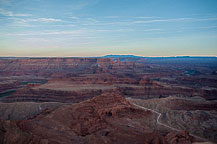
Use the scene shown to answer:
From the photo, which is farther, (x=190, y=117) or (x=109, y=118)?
(x=190, y=117)

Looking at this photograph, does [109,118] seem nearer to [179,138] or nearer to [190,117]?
[179,138]

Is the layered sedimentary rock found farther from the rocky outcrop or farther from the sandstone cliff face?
the rocky outcrop

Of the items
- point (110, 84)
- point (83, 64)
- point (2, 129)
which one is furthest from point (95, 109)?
point (83, 64)

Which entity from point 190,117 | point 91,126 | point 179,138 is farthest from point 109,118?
point 190,117

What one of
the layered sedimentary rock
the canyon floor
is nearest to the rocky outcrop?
the canyon floor

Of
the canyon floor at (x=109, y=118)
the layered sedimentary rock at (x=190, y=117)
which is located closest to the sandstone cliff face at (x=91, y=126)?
the canyon floor at (x=109, y=118)

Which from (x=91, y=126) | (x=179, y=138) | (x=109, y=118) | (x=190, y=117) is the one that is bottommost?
(x=190, y=117)

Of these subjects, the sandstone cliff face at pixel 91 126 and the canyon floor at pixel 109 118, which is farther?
the canyon floor at pixel 109 118

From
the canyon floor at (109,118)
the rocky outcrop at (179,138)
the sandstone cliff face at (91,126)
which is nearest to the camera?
the sandstone cliff face at (91,126)

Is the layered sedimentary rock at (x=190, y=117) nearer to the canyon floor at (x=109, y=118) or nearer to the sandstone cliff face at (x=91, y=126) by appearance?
the canyon floor at (x=109, y=118)

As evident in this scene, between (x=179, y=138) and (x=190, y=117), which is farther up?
(x=179, y=138)

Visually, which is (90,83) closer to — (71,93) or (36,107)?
(71,93)
